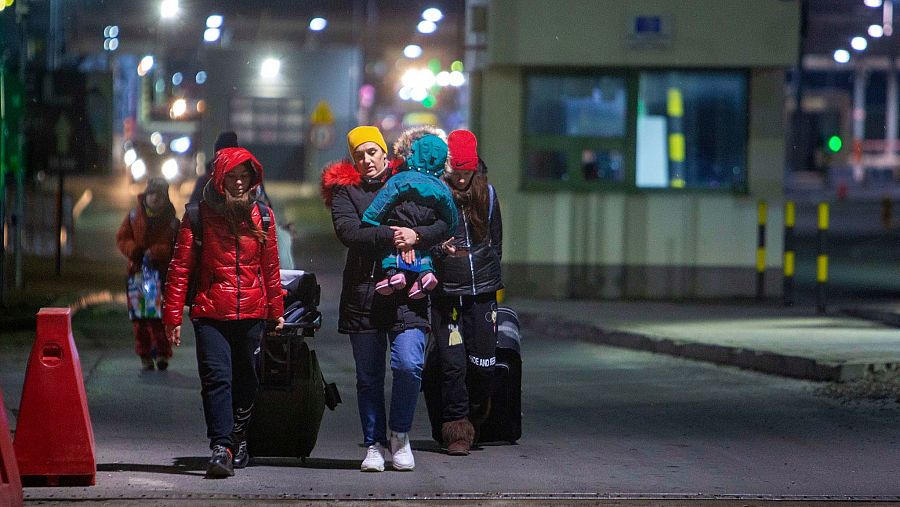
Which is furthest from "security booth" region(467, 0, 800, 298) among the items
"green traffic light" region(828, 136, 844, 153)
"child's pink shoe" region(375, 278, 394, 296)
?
"green traffic light" region(828, 136, 844, 153)

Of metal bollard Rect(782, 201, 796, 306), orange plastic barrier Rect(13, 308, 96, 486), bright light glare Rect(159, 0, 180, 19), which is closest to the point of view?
orange plastic barrier Rect(13, 308, 96, 486)

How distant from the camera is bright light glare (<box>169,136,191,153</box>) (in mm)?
71188

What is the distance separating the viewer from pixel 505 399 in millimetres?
8984

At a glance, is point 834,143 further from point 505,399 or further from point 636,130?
point 505,399

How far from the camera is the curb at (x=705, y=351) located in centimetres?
1184

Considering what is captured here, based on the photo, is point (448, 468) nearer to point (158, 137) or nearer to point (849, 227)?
point (849, 227)

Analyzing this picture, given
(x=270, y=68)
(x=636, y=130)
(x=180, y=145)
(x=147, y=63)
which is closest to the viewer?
(x=636, y=130)

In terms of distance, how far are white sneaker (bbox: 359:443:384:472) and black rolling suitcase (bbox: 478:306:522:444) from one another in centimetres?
103

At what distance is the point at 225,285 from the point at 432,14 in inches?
1404

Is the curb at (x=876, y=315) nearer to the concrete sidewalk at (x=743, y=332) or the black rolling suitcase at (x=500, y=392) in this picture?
the concrete sidewalk at (x=743, y=332)

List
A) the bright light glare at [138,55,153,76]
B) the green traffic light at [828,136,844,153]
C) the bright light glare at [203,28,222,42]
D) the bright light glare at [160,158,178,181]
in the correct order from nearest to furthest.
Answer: the green traffic light at [828,136,844,153], the bright light glare at [203,28,222,42], the bright light glare at [160,158,178,181], the bright light glare at [138,55,153,76]

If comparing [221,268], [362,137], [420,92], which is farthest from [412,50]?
[221,268]

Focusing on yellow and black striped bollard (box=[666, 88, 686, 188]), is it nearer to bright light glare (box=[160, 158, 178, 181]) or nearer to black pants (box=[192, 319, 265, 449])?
black pants (box=[192, 319, 265, 449])

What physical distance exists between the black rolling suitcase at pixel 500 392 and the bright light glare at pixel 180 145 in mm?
62407
